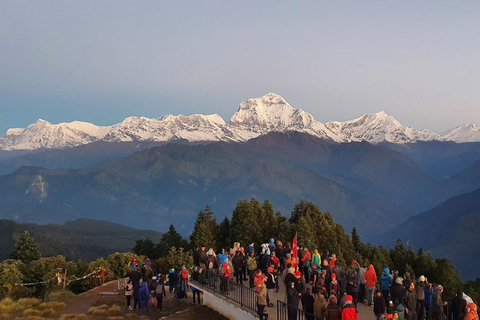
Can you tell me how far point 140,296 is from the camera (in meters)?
23.4

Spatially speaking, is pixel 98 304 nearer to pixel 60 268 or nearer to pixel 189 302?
pixel 189 302

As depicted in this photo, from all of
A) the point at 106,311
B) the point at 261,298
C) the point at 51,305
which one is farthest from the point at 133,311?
the point at 261,298

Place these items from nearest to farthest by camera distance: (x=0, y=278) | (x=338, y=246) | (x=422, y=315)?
(x=422, y=315), (x=0, y=278), (x=338, y=246)

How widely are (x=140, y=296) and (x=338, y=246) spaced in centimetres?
3635

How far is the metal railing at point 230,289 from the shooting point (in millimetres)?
20781

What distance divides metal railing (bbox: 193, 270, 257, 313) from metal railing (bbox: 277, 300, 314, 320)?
4.68 feet

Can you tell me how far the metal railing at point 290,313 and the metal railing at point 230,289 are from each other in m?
1.43

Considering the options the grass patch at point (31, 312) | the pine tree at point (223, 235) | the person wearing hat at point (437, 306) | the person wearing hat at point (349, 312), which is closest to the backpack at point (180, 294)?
the grass patch at point (31, 312)

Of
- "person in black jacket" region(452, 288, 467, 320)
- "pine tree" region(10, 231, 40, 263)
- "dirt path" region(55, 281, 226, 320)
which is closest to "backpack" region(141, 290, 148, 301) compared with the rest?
"dirt path" region(55, 281, 226, 320)

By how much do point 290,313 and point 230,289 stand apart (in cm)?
608

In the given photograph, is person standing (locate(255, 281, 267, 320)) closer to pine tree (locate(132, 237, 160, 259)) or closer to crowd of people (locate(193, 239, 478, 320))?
crowd of people (locate(193, 239, 478, 320))

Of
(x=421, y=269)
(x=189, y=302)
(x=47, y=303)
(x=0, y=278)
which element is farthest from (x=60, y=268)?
(x=421, y=269)

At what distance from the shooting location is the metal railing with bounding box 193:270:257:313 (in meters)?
20.8

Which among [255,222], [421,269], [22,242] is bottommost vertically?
[421,269]
